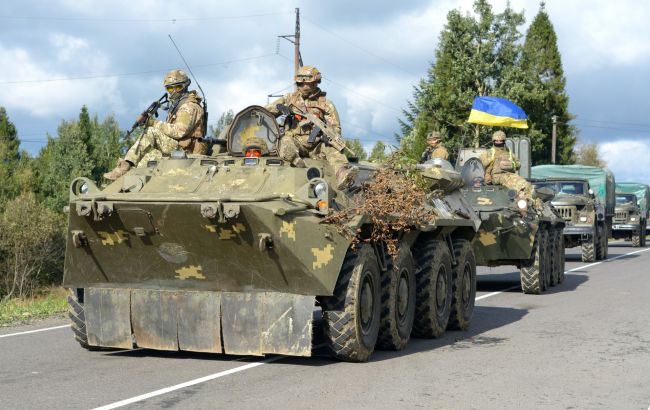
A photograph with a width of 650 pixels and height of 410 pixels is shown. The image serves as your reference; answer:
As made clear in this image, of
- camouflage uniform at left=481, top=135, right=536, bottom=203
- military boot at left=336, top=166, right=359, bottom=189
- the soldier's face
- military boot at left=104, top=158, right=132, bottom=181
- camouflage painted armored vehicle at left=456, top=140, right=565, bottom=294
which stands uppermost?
the soldier's face

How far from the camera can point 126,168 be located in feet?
37.6

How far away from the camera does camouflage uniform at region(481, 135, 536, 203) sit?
19.2 m

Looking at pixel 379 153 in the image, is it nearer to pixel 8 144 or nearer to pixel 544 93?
pixel 544 93

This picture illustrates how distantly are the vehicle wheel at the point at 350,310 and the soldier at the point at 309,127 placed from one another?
776 mm

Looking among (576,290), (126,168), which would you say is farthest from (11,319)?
(576,290)

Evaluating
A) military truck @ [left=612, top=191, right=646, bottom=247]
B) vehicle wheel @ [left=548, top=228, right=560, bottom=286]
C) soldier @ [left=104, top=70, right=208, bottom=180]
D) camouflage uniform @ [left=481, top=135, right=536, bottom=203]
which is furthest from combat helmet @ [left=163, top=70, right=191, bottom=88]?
military truck @ [left=612, top=191, right=646, bottom=247]

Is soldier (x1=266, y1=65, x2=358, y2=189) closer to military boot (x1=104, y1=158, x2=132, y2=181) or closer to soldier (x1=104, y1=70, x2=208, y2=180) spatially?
soldier (x1=104, y1=70, x2=208, y2=180)

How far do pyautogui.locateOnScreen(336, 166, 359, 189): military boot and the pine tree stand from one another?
48.3 meters

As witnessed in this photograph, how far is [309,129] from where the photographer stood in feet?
38.6

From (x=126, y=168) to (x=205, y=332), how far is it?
7.89ft

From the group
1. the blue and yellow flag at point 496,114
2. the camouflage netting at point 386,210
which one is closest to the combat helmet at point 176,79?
the camouflage netting at point 386,210

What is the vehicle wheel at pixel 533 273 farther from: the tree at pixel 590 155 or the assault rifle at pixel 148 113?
the tree at pixel 590 155

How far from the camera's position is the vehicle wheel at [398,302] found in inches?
424

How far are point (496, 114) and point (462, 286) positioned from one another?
23.6 metres
